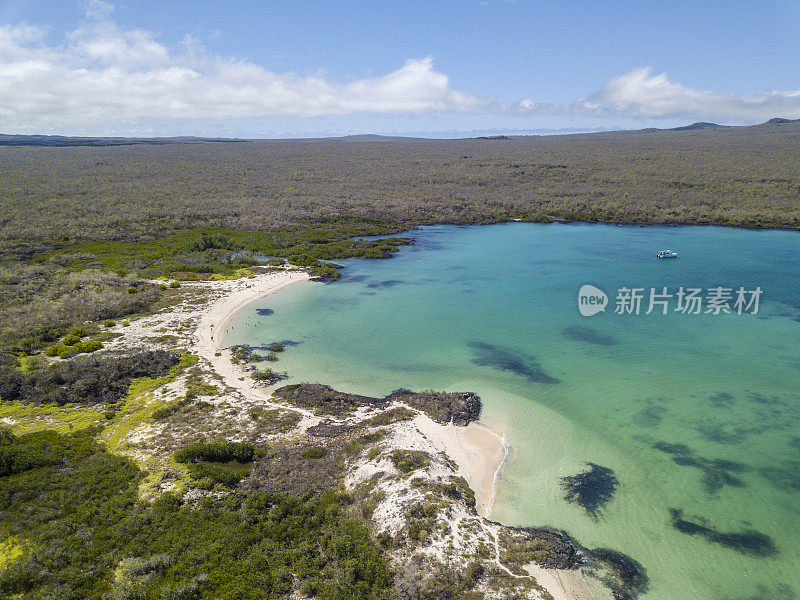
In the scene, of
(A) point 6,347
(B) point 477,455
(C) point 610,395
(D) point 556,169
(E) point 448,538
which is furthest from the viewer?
(D) point 556,169

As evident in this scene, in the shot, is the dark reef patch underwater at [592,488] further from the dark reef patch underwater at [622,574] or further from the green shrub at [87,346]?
the green shrub at [87,346]

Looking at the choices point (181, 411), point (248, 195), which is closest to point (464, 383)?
point (181, 411)

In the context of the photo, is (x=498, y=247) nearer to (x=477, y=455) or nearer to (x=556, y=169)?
(x=477, y=455)

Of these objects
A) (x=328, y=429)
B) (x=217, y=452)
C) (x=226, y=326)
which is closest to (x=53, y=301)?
(x=226, y=326)

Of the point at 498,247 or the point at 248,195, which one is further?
the point at 248,195

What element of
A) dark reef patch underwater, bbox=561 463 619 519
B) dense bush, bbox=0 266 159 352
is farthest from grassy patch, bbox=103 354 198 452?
dark reef patch underwater, bbox=561 463 619 519

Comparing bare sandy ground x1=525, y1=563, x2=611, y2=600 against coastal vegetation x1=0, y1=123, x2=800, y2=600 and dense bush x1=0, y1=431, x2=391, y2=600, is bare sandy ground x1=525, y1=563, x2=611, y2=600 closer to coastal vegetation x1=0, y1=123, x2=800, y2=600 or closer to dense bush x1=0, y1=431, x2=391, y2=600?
coastal vegetation x1=0, y1=123, x2=800, y2=600

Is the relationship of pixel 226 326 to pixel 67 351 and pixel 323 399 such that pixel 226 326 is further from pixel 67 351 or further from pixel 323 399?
pixel 323 399
